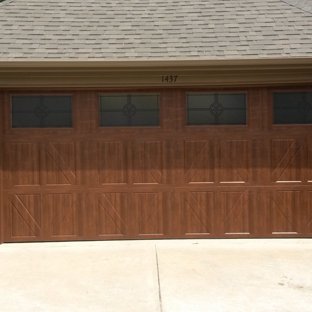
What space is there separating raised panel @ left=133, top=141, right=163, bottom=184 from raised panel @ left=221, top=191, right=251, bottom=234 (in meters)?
1.26

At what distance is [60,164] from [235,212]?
3.29 metres

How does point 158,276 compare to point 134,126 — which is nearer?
point 158,276

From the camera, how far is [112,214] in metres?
6.86

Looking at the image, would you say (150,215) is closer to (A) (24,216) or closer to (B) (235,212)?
(B) (235,212)

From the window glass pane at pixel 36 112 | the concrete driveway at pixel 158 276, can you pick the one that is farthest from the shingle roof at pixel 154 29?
the concrete driveway at pixel 158 276

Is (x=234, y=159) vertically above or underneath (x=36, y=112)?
underneath

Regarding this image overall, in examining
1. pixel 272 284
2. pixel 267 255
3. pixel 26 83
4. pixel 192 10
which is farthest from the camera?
pixel 192 10

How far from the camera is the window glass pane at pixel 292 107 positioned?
6855 mm

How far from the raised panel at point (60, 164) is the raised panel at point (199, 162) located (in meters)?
2.06

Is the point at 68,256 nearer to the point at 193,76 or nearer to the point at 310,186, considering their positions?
the point at 193,76

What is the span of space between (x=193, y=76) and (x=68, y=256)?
3.73m

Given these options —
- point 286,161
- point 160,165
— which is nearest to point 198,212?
point 160,165

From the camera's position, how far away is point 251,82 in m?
6.80

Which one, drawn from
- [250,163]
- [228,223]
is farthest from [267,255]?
[250,163]
